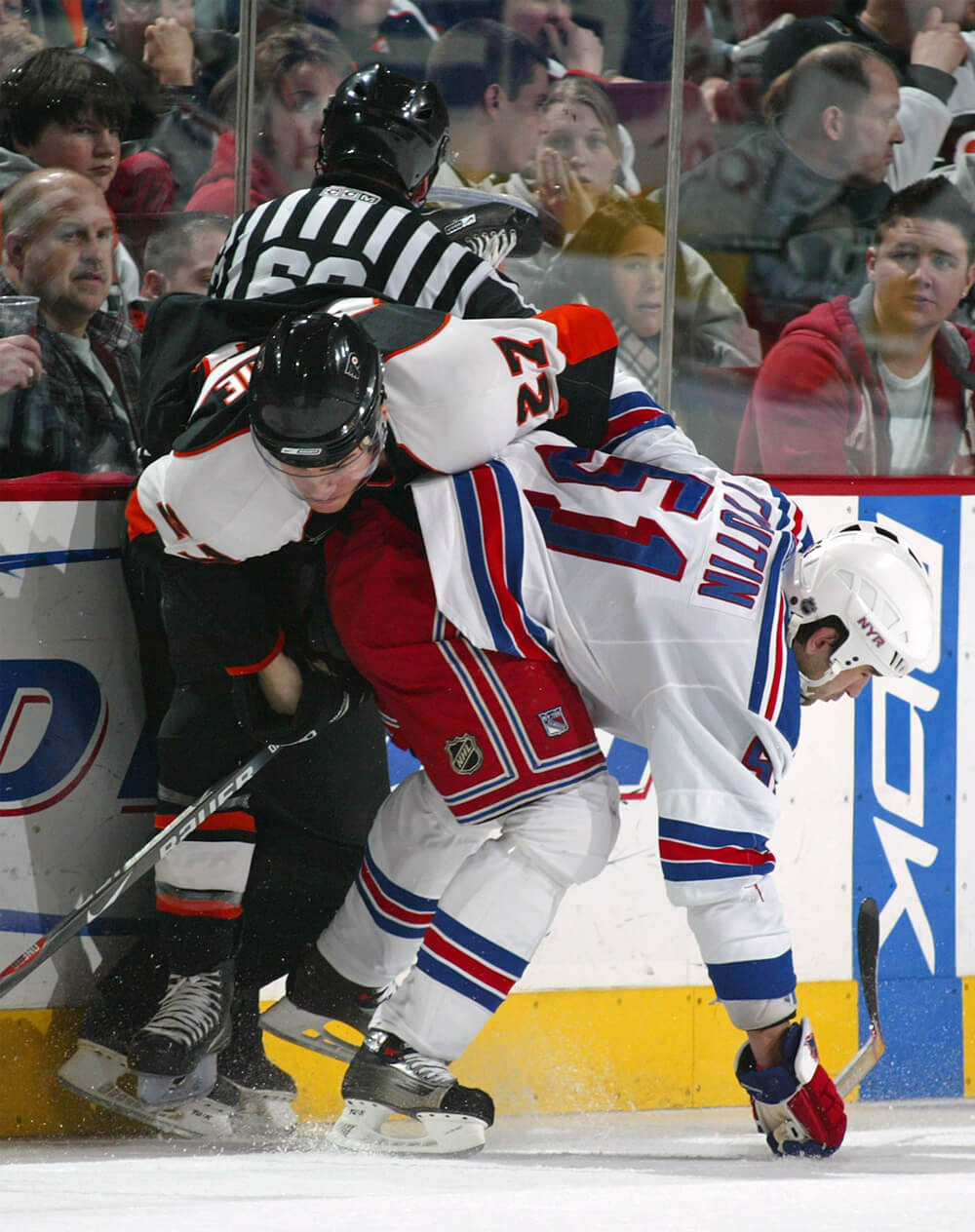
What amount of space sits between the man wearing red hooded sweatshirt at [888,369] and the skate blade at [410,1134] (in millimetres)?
1272

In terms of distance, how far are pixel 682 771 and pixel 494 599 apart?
0.33 metres

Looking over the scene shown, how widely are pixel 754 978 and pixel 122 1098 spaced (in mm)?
925

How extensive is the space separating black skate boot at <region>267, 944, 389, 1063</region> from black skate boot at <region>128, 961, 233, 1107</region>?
9 centimetres

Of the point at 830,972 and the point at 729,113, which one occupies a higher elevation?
the point at 729,113

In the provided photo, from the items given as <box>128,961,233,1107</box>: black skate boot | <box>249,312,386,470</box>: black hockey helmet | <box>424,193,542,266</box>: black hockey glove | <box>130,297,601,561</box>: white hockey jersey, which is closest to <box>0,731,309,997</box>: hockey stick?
<box>128,961,233,1107</box>: black skate boot

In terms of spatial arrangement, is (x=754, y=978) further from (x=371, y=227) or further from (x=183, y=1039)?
(x=371, y=227)

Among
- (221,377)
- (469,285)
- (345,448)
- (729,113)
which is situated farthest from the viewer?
(729,113)

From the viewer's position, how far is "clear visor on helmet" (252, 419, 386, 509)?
1.91 m

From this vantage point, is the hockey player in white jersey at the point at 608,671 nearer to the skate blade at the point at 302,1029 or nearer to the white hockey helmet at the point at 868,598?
the white hockey helmet at the point at 868,598

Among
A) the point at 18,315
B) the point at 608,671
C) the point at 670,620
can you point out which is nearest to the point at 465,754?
the point at 608,671

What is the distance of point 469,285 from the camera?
2.26 metres

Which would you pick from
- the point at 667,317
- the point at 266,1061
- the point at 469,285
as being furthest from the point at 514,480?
the point at 266,1061

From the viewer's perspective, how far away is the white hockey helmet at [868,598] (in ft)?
7.33

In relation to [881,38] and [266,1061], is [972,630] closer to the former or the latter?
[881,38]
